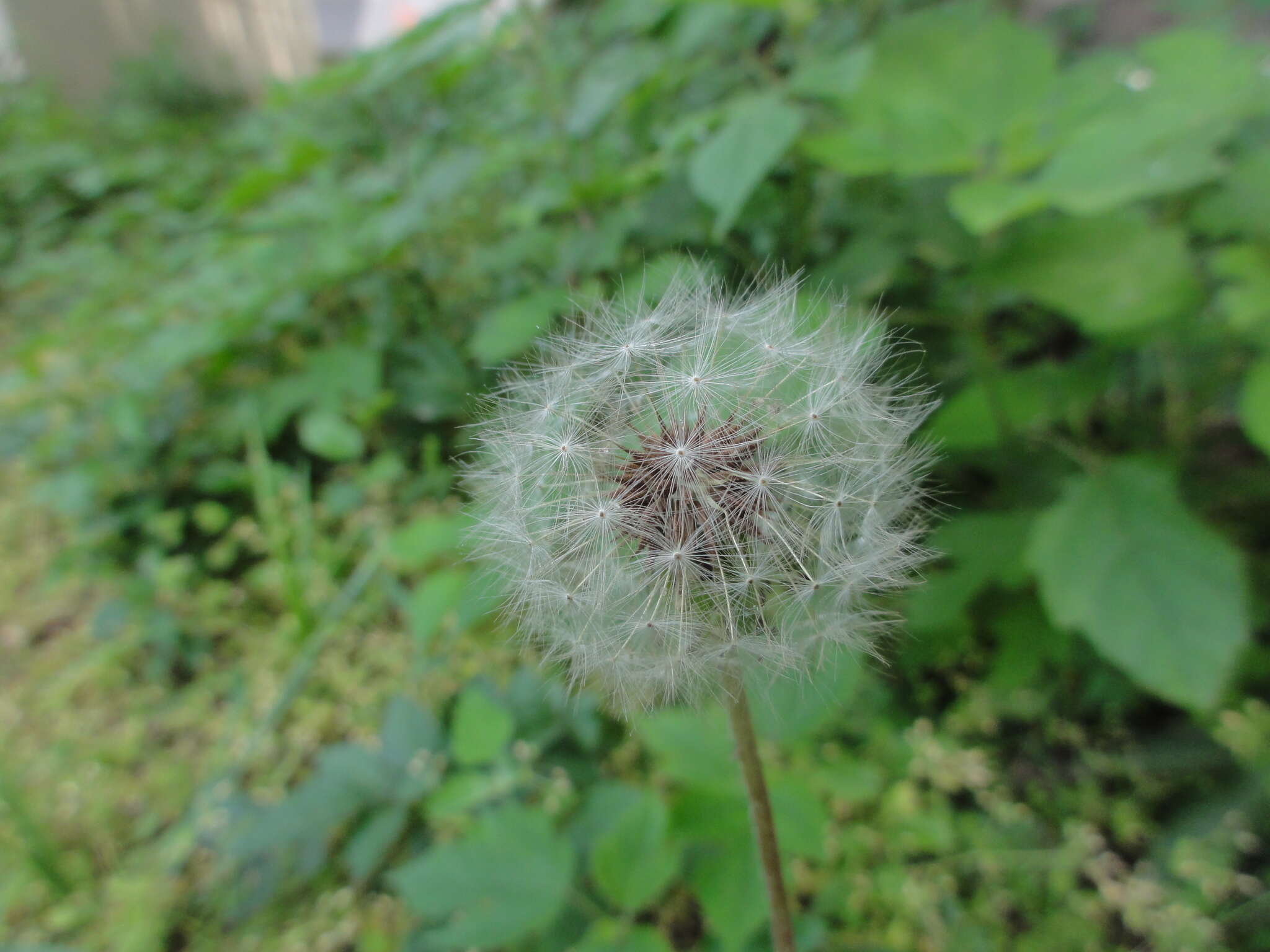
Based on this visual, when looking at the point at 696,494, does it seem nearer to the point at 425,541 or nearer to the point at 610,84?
the point at 425,541

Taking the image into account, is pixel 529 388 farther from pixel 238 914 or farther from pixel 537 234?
pixel 238 914

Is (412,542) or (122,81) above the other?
(122,81)

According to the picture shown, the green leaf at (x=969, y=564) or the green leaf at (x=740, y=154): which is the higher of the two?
the green leaf at (x=740, y=154)

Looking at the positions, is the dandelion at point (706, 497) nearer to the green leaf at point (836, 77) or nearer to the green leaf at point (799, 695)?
the green leaf at point (799, 695)

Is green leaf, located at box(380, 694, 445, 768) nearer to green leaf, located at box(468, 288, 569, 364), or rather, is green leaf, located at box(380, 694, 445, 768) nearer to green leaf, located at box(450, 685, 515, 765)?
green leaf, located at box(450, 685, 515, 765)

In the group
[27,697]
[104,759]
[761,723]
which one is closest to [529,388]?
[761,723]

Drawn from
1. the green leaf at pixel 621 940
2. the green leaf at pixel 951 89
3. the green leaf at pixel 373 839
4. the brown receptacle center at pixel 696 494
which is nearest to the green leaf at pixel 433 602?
the green leaf at pixel 373 839
